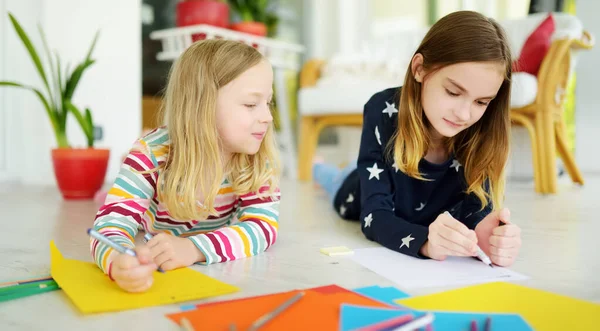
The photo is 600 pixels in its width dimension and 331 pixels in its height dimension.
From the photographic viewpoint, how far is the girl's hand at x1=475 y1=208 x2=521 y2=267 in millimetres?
969

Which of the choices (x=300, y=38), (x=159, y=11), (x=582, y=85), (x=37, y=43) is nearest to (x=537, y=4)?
(x=582, y=85)

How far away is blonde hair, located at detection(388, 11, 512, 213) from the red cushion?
129cm

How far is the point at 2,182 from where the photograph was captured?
2680 millimetres

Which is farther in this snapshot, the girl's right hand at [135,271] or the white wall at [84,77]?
the white wall at [84,77]

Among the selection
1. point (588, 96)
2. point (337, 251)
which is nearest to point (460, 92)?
point (337, 251)

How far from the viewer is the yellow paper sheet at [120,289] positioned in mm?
745

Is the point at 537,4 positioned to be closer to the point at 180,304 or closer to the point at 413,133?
the point at 413,133

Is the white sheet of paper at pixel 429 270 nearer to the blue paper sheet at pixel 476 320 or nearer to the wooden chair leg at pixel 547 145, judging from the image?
the blue paper sheet at pixel 476 320

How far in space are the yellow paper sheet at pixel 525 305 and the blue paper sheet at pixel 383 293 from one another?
0.02 m

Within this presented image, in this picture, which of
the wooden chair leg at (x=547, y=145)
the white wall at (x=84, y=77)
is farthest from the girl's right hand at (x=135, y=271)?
the white wall at (x=84, y=77)

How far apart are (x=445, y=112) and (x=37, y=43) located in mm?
2242

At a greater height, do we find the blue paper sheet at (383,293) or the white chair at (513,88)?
the white chair at (513,88)

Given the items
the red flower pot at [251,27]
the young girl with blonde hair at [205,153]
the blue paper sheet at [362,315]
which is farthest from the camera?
the red flower pot at [251,27]

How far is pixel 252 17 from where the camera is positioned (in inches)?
134
